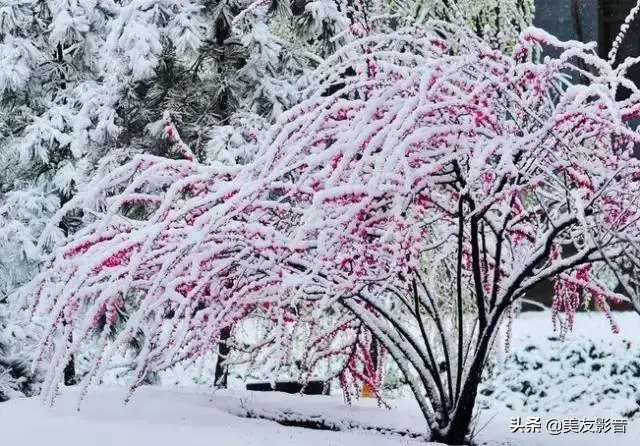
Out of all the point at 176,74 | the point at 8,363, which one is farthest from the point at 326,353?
the point at 176,74

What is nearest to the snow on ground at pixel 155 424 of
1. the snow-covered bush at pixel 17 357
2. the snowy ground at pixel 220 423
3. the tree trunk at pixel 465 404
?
the snowy ground at pixel 220 423

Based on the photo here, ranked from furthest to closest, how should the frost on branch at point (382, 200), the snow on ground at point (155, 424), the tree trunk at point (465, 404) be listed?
the tree trunk at point (465, 404) → the snow on ground at point (155, 424) → the frost on branch at point (382, 200)

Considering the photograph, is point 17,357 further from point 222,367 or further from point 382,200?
point 382,200

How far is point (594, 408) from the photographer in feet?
39.0

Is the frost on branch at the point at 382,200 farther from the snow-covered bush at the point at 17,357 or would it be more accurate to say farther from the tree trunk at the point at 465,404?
the snow-covered bush at the point at 17,357

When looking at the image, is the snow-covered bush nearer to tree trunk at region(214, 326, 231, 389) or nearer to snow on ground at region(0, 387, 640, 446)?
tree trunk at region(214, 326, 231, 389)

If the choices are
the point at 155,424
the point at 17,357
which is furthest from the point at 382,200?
the point at 17,357

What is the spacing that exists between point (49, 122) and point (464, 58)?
8.43 metres

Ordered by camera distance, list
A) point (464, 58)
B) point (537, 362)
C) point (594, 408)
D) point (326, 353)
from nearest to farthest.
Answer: point (464, 58)
point (326, 353)
point (594, 408)
point (537, 362)

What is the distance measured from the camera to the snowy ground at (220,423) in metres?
5.02

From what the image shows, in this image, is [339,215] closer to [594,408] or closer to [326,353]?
[326,353]

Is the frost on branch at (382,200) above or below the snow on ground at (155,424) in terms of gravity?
above

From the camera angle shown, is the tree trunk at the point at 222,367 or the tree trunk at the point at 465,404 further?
the tree trunk at the point at 222,367

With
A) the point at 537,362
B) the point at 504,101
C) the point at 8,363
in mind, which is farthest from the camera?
the point at 537,362
